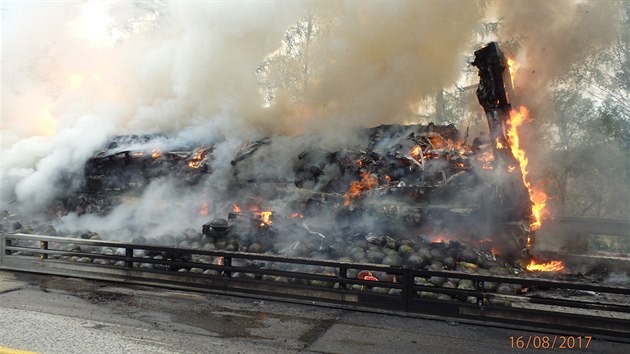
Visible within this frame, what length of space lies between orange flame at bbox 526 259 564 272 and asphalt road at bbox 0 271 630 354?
4.36 meters

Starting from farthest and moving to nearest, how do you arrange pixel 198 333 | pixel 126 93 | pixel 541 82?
pixel 126 93
pixel 541 82
pixel 198 333

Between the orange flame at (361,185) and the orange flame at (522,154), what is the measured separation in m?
3.32

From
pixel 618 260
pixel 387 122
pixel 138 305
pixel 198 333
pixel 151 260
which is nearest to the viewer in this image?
pixel 198 333

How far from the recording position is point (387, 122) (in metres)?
15.0

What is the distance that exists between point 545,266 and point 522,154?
2519 millimetres

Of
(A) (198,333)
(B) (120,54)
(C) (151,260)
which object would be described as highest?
(B) (120,54)

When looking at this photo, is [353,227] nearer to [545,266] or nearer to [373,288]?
[373,288]

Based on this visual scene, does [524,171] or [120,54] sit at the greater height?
[120,54]

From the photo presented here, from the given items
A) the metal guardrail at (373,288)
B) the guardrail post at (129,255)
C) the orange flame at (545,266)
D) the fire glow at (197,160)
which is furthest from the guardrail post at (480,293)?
the fire glow at (197,160)

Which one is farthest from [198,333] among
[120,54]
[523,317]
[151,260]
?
[120,54]

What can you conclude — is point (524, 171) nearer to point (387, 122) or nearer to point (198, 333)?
point (387, 122)

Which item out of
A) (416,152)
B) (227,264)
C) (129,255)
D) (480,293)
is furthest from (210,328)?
(416,152)

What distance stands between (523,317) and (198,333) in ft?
13.0

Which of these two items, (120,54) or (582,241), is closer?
(582,241)
